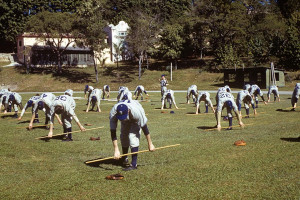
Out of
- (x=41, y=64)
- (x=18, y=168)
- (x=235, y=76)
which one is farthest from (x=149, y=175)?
(x=41, y=64)

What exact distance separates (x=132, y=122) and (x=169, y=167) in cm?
186

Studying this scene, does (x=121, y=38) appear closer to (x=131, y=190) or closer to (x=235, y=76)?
(x=235, y=76)

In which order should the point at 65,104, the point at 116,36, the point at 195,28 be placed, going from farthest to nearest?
the point at 116,36 → the point at 195,28 → the point at 65,104

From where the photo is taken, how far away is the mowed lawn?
336 inches

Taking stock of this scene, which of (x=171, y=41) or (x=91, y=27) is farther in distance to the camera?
(x=171, y=41)

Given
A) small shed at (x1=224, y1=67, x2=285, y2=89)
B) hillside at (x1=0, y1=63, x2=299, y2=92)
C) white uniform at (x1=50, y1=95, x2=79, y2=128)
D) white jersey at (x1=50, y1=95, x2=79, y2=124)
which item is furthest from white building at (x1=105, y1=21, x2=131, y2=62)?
white jersey at (x1=50, y1=95, x2=79, y2=124)

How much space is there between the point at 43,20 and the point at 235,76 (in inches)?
1590

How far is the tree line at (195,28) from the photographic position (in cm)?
6894

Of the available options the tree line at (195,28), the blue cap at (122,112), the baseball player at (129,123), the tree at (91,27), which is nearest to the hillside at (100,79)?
the tree line at (195,28)

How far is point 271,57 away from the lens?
2758 inches

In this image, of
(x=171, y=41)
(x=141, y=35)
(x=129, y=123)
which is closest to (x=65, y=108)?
(x=129, y=123)

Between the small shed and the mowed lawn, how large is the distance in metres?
43.0

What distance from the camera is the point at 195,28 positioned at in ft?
263

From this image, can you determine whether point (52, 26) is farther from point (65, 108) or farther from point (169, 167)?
point (169, 167)
